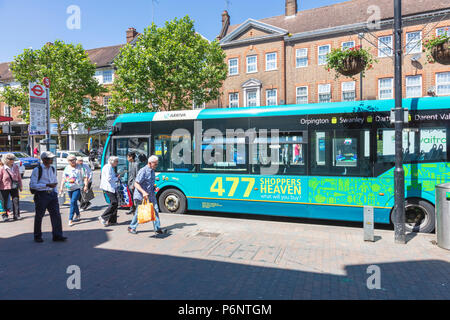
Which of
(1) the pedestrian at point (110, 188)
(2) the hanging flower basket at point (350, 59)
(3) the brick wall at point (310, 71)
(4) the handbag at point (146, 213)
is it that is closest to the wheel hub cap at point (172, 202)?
(1) the pedestrian at point (110, 188)

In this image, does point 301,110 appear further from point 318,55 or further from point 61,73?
point 61,73

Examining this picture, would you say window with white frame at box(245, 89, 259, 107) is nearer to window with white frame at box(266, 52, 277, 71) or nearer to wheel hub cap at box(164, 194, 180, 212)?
window with white frame at box(266, 52, 277, 71)

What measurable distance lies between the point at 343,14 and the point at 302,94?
23.9ft

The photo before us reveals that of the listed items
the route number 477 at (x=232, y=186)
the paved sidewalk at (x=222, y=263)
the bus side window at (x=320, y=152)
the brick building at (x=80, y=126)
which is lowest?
the paved sidewalk at (x=222, y=263)

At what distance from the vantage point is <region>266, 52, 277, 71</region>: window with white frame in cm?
2608

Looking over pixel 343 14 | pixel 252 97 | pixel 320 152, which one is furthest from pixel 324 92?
pixel 320 152

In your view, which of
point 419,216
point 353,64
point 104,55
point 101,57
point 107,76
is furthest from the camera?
point 104,55

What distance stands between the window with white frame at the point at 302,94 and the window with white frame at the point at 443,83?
8.76 m

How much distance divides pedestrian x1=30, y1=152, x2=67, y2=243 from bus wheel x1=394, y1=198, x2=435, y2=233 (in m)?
7.17

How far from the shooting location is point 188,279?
14.0ft

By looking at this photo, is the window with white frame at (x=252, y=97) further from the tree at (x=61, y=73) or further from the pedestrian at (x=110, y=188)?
the pedestrian at (x=110, y=188)

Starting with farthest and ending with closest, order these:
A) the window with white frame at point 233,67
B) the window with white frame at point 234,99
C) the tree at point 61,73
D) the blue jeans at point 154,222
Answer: the tree at point 61,73 → the window with white frame at point 234,99 → the window with white frame at point 233,67 → the blue jeans at point 154,222

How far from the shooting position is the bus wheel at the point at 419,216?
662cm
